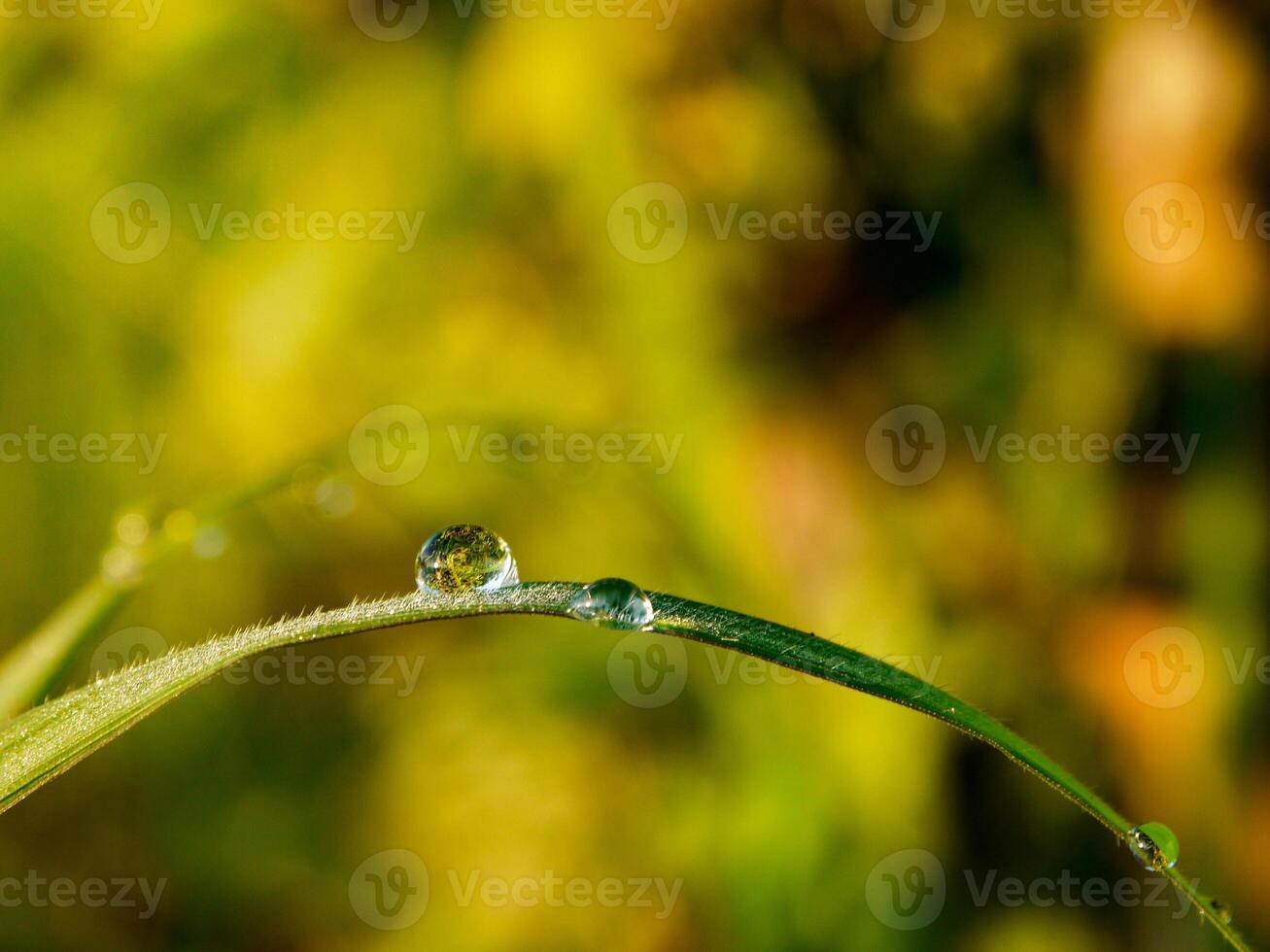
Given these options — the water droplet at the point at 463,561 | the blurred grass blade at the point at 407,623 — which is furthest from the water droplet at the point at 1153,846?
the water droplet at the point at 463,561

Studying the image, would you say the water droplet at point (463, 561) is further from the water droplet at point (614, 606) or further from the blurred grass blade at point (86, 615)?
the blurred grass blade at point (86, 615)

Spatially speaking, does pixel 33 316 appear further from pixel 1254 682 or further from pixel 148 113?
pixel 1254 682

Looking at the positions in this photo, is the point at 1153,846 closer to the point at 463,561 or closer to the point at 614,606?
the point at 614,606

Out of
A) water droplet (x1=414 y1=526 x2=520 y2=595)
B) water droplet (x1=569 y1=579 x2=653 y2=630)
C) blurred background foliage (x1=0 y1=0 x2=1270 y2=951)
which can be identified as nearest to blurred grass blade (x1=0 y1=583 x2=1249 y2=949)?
water droplet (x1=569 y1=579 x2=653 y2=630)

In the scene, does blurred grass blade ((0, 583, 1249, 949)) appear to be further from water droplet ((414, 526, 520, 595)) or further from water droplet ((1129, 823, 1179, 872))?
water droplet ((414, 526, 520, 595))

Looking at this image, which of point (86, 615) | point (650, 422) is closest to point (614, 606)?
point (86, 615)

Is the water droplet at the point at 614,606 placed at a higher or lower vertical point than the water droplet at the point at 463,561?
lower

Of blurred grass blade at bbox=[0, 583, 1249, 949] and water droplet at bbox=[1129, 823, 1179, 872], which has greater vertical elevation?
blurred grass blade at bbox=[0, 583, 1249, 949]
